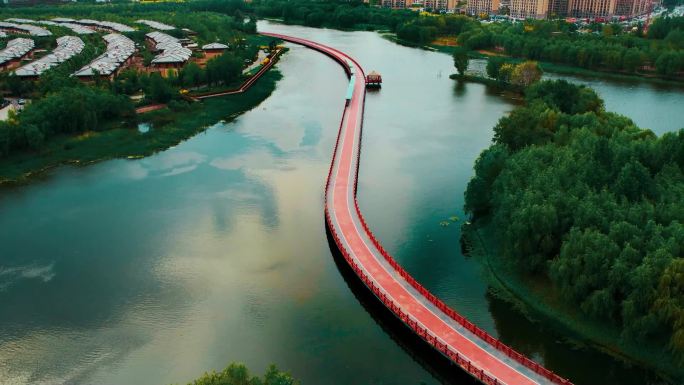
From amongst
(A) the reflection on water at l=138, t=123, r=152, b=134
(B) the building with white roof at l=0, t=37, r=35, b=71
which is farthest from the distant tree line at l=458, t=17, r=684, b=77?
(B) the building with white roof at l=0, t=37, r=35, b=71

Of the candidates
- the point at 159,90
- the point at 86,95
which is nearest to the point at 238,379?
the point at 86,95

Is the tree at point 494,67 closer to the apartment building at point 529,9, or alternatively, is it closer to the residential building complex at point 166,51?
the residential building complex at point 166,51

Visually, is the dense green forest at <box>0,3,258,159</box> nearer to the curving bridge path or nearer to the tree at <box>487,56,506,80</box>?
the curving bridge path

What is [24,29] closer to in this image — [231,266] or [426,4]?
[231,266]

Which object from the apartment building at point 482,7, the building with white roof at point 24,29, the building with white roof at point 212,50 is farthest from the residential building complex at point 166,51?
the apartment building at point 482,7

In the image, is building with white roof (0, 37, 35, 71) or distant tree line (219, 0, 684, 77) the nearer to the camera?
building with white roof (0, 37, 35, 71)
